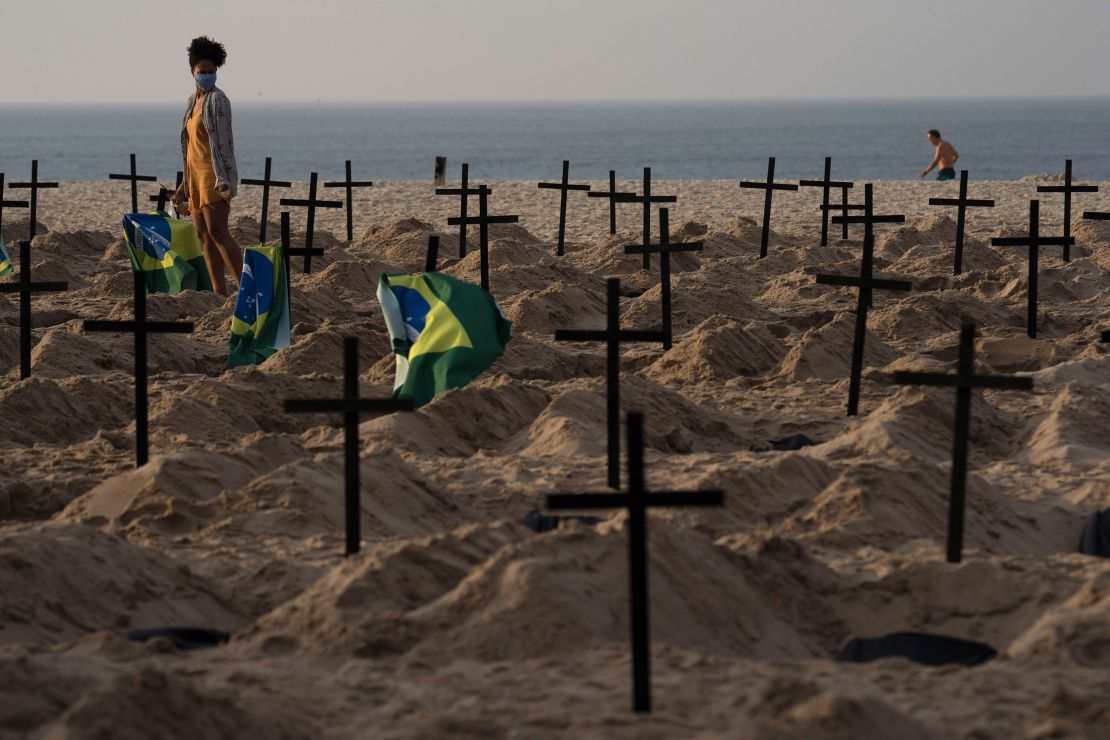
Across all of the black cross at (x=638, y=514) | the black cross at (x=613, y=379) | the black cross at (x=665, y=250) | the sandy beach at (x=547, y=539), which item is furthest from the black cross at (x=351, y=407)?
the black cross at (x=665, y=250)

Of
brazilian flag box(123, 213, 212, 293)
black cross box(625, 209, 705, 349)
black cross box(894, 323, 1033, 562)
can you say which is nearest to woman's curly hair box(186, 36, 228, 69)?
brazilian flag box(123, 213, 212, 293)

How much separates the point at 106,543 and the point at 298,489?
117 cm

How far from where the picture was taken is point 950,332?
13.5 m

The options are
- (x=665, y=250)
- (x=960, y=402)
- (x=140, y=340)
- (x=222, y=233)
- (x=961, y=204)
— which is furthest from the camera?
(x=961, y=204)

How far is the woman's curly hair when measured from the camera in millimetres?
12656

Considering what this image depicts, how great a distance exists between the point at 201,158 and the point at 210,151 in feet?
0.41

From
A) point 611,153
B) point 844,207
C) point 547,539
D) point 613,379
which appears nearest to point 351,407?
point 547,539

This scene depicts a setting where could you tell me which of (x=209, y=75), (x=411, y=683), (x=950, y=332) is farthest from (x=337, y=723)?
(x=950, y=332)

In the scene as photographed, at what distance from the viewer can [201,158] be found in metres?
13.0

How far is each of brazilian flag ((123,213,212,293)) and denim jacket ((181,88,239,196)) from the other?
4.42 ft

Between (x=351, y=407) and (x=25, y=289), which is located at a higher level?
(x=25, y=289)

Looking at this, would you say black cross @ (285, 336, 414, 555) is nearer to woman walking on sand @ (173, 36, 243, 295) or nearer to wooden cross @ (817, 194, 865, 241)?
woman walking on sand @ (173, 36, 243, 295)

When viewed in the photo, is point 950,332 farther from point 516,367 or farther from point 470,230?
point 470,230

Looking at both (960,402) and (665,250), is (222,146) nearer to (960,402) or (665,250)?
(665,250)
